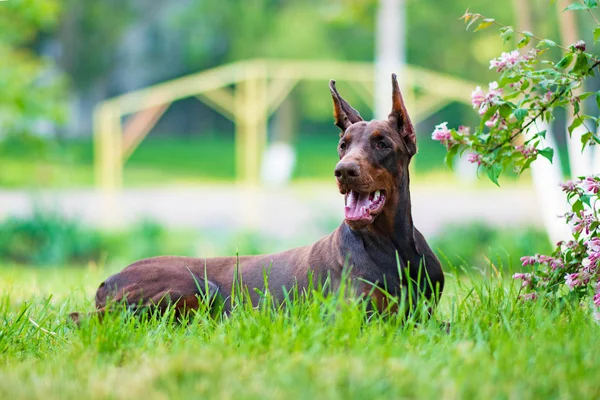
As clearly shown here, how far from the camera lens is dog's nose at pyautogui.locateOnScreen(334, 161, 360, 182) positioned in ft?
13.4

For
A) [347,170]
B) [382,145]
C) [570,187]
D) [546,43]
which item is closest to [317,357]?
[347,170]

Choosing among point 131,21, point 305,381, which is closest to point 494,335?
point 305,381

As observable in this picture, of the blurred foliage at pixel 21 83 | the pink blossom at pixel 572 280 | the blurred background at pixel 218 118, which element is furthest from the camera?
the blurred background at pixel 218 118

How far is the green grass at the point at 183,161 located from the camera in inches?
1171

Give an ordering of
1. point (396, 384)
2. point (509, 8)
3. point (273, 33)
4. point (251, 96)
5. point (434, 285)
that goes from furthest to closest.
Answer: point (273, 33) → point (509, 8) → point (251, 96) → point (434, 285) → point (396, 384)

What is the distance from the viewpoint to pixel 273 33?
34031 mm

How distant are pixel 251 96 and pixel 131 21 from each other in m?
25.4

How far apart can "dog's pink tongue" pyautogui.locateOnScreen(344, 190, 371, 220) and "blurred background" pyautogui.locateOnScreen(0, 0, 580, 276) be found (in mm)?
6092

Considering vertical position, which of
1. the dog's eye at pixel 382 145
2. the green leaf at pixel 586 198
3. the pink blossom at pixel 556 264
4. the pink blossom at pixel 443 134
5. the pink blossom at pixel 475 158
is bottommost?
the pink blossom at pixel 556 264

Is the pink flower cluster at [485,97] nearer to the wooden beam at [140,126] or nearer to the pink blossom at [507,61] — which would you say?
the pink blossom at [507,61]

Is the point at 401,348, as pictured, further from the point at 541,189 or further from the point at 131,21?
the point at 131,21

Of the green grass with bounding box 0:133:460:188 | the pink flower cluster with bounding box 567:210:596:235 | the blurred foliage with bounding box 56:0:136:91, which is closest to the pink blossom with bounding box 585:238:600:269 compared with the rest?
the pink flower cluster with bounding box 567:210:596:235

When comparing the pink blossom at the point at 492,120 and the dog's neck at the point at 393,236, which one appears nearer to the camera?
the pink blossom at the point at 492,120

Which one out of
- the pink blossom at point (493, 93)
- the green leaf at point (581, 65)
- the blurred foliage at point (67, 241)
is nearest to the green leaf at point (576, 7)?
the green leaf at point (581, 65)
